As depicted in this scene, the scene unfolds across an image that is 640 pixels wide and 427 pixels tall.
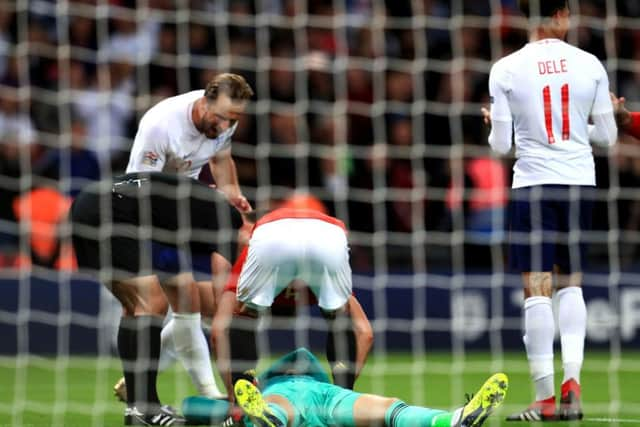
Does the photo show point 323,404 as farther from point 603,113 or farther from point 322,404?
point 603,113

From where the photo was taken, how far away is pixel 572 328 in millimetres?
6023

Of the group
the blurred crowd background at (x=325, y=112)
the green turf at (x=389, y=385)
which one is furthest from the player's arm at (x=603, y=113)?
the blurred crowd background at (x=325, y=112)

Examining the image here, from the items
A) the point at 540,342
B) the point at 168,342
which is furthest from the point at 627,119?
the point at 168,342

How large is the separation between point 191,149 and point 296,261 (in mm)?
1244

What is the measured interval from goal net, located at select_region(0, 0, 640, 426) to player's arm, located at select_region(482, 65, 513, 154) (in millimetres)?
3329

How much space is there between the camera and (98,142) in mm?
9766

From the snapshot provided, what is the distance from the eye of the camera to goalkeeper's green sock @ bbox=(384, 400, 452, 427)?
486cm

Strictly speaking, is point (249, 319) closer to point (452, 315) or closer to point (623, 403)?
point (623, 403)

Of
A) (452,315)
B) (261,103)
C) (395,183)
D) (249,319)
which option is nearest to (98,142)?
(261,103)

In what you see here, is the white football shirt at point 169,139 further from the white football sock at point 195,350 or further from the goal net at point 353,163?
the goal net at point 353,163

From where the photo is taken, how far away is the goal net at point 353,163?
9.68 m

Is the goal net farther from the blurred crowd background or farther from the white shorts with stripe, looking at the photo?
the white shorts with stripe

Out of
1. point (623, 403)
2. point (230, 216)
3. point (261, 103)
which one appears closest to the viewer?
point (230, 216)

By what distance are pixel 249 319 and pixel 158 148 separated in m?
1.07
